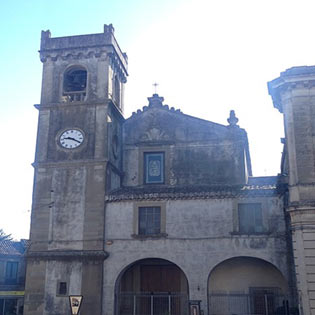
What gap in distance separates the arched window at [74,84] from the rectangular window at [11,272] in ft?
65.5

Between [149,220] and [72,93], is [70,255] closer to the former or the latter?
[149,220]

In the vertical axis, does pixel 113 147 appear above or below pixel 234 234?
above

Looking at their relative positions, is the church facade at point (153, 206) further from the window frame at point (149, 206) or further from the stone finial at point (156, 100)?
the stone finial at point (156, 100)

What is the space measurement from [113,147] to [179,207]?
5839 mm

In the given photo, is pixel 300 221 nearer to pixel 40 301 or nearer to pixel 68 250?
pixel 68 250

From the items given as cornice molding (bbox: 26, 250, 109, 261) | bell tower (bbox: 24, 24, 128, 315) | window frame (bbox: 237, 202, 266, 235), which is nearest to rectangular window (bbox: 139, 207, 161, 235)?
bell tower (bbox: 24, 24, 128, 315)

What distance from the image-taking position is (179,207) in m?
25.6

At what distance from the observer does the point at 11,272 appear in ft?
137

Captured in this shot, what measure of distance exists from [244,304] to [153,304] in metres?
5.07

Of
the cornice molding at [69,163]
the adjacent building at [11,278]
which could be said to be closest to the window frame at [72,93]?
the cornice molding at [69,163]

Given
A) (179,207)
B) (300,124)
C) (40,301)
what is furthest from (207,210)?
(40,301)

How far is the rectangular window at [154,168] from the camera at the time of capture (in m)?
29.2

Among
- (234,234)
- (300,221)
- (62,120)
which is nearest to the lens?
(300,221)

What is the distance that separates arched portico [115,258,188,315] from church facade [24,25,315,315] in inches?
2.4
